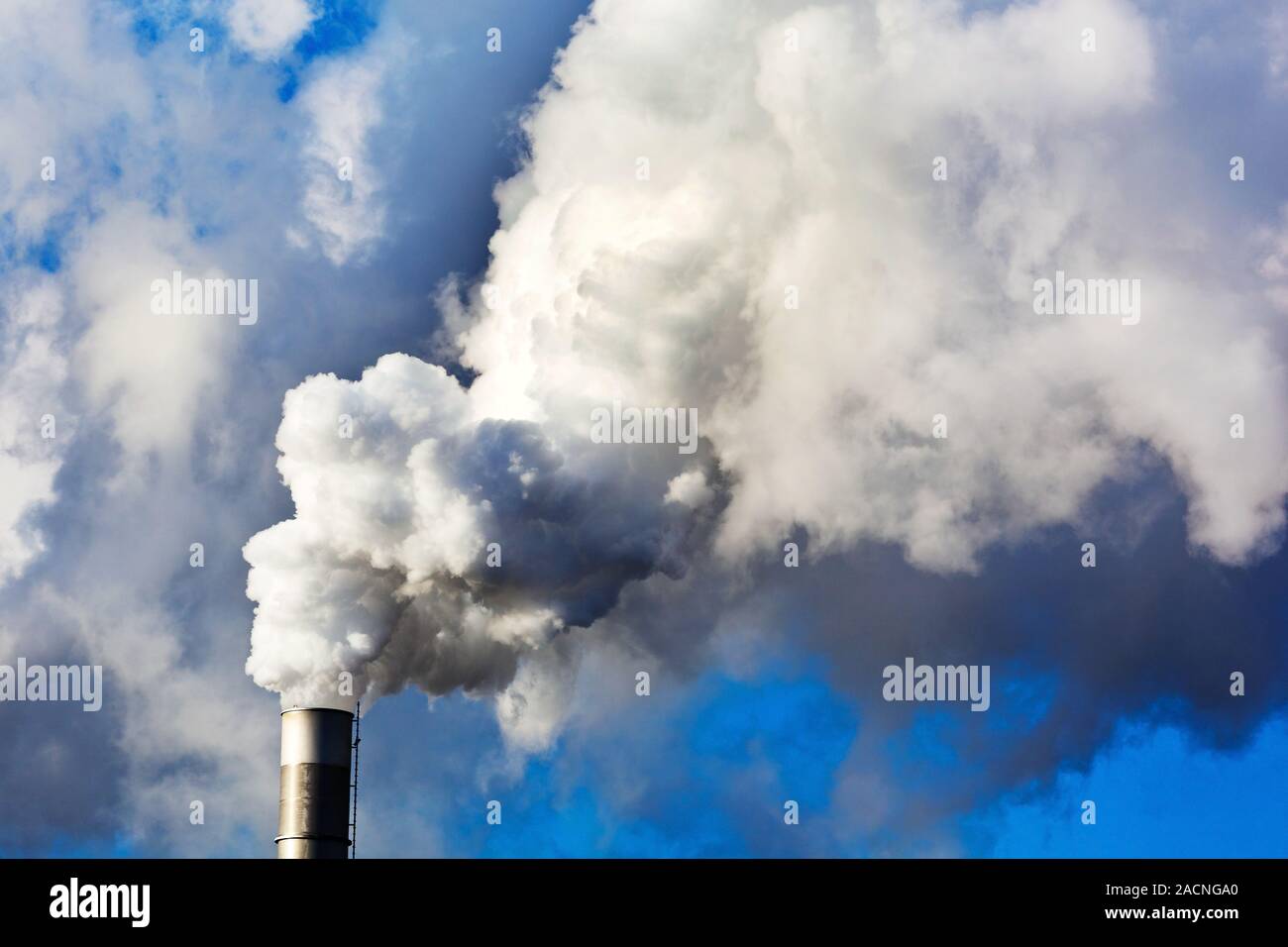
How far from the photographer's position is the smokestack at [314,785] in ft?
153

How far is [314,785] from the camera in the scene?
4706 cm

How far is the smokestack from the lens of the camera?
1834 inches
